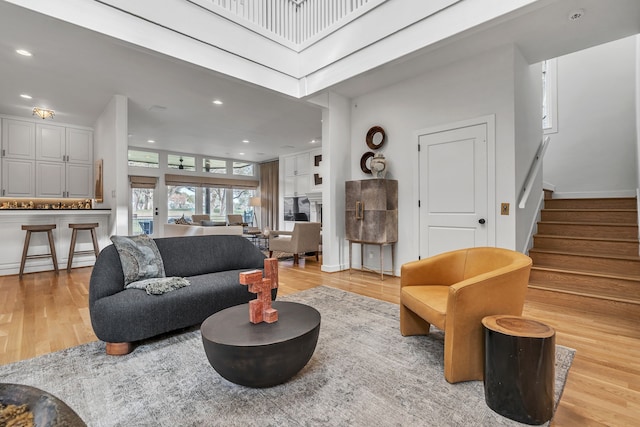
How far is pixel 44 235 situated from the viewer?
5.06 metres

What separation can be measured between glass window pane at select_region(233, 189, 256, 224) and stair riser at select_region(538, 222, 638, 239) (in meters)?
8.77

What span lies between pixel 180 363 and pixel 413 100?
13.9 feet

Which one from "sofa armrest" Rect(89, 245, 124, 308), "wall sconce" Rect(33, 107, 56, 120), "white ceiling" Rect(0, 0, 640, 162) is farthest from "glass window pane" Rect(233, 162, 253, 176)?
"sofa armrest" Rect(89, 245, 124, 308)

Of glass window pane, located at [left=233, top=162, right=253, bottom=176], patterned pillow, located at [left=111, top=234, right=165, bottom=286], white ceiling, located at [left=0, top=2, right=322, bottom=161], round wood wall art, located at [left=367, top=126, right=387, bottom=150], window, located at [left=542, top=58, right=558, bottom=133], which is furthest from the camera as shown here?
glass window pane, located at [left=233, top=162, right=253, bottom=176]

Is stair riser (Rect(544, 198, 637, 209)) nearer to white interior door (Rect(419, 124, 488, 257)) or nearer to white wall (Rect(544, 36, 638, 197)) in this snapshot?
white wall (Rect(544, 36, 638, 197))

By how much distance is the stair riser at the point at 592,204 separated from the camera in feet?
13.7

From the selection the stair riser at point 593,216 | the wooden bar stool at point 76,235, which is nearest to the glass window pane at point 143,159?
the wooden bar stool at point 76,235

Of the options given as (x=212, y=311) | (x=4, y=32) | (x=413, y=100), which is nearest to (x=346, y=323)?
(x=212, y=311)

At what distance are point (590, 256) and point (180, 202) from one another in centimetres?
968

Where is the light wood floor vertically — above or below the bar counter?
below

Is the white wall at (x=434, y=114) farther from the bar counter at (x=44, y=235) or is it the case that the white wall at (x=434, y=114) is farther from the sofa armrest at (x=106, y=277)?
the bar counter at (x=44, y=235)

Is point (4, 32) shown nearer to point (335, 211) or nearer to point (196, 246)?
point (196, 246)

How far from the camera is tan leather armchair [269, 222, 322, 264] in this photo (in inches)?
226

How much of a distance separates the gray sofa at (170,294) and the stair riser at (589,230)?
13.2ft
